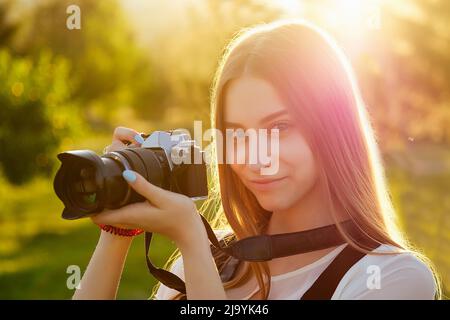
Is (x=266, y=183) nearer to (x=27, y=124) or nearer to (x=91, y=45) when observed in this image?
(x=27, y=124)

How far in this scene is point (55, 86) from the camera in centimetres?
1308

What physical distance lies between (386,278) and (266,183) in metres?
0.41

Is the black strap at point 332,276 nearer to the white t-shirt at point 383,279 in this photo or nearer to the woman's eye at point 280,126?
the white t-shirt at point 383,279

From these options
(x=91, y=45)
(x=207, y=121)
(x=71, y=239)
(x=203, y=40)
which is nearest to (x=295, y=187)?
(x=207, y=121)

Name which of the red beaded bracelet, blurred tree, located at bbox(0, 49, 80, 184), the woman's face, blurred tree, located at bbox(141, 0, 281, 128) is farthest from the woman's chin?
blurred tree, located at bbox(0, 49, 80, 184)

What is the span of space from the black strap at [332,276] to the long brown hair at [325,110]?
34 mm

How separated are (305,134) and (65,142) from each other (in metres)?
11.0

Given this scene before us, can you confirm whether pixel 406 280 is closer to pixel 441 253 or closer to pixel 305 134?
pixel 305 134

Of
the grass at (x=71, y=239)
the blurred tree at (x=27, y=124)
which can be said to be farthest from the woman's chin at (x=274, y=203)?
the blurred tree at (x=27, y=124)

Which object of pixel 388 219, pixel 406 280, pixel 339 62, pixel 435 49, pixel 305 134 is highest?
pixel 435 49

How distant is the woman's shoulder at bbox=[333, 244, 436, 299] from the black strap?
0.05 ft

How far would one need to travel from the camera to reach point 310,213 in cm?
224
